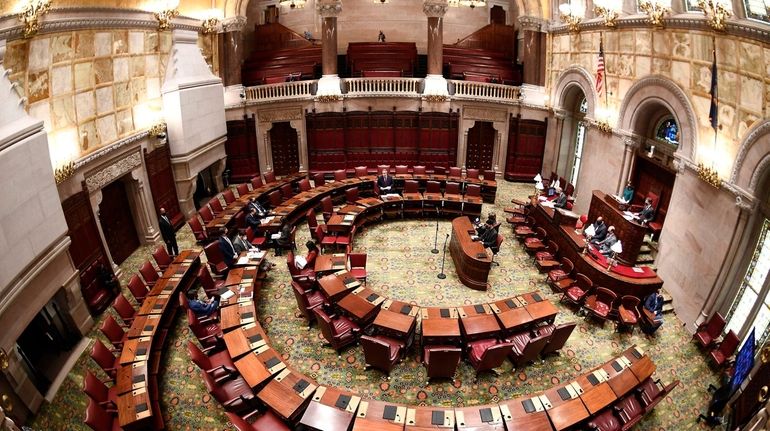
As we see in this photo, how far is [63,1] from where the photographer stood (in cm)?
946

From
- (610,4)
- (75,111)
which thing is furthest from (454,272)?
(75,111)

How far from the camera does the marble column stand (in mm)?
17375

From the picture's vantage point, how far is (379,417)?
680 centimetres

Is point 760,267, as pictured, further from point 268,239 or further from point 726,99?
point 268,239

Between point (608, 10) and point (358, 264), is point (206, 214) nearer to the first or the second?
point (358, 264)

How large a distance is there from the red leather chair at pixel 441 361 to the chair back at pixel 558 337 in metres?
2.07

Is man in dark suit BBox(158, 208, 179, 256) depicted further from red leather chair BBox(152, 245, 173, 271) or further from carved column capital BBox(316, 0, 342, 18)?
carved column capital BBox(316, 0, 342, 18)

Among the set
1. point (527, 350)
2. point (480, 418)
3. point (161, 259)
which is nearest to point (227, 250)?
point (161, 259)

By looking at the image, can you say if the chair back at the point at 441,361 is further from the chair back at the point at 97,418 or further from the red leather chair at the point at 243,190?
the red leather chair at the point at 243,190

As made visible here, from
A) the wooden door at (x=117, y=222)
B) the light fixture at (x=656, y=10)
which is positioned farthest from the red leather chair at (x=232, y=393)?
the light fixture at (x=656, y=10)

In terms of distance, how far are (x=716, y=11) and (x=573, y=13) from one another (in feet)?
23.0

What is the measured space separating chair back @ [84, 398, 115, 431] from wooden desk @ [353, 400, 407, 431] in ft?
13.0

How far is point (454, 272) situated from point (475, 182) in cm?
560

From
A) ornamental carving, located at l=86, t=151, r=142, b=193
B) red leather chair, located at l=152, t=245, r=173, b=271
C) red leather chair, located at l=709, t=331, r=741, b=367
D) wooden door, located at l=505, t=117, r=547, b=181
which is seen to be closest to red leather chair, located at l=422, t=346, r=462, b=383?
red leather chair, located at l=709, t=331, r=741, b=367
